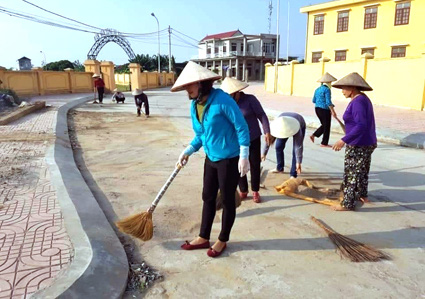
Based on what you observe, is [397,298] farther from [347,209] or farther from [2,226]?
[2,226]

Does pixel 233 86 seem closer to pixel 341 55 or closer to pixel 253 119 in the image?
pixel 253 119

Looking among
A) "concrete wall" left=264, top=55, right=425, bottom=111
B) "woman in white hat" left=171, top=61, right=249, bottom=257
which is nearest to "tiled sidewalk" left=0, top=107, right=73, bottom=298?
"woman in white hat" left=171, top=61, right=249, bottom=257

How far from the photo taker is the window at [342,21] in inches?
1113

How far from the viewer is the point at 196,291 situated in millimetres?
2602

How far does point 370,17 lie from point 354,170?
88.6ft

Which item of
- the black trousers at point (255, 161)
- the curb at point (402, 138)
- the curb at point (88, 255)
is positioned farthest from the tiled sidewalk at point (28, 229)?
the curb at point (402, 138)

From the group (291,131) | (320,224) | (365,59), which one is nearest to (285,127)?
(291,131)

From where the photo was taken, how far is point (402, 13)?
2509cm

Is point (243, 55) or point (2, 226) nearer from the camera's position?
point (2, 226)

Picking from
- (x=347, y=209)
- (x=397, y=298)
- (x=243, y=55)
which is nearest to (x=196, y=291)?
(x=397, y=298)

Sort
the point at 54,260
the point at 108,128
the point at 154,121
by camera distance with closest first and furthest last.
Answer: the point at 54,260
the point at 108,128
the point at 154,121

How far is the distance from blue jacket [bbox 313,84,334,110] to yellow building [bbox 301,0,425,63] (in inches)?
720

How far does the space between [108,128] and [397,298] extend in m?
9.44

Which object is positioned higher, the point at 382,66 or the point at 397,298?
the point at 382,66
